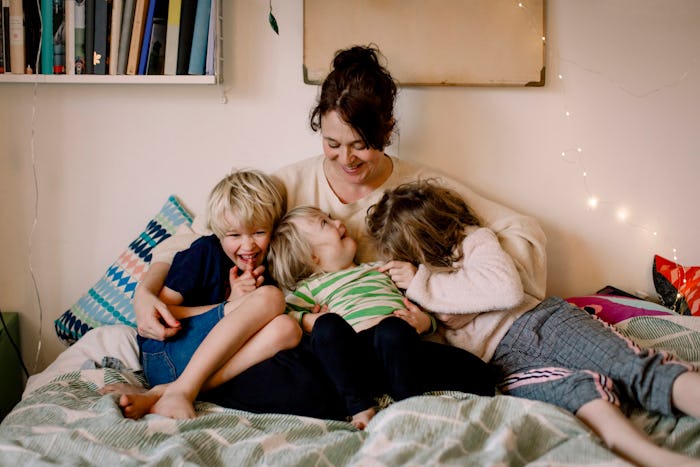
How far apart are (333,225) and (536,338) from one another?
0.65m

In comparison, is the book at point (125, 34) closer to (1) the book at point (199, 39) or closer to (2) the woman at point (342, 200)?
(1) the book at point (199, 39)

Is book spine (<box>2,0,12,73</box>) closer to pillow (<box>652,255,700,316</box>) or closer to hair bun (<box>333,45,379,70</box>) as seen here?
hair bun (<box>333,45,379,70</box>)

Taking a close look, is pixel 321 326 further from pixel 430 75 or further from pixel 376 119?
pixel 430 75

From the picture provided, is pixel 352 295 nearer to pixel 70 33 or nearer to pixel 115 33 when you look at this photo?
pixel 115 33

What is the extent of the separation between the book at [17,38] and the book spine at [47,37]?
0.20ft

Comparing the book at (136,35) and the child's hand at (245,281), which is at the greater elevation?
the book at (136,35)

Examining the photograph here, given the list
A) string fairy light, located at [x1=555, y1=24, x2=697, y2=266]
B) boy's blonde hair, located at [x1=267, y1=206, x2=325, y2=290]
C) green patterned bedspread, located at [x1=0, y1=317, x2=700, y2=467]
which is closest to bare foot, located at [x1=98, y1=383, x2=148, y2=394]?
green patterned bedspread, located at [x1=0, y1=317, x2=700, y2=467]

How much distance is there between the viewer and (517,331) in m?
1.75

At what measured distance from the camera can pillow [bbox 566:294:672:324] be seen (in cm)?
190

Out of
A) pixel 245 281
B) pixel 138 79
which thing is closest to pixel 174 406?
pixel 245 281

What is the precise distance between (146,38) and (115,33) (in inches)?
3.8

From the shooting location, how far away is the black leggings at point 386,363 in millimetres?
1487

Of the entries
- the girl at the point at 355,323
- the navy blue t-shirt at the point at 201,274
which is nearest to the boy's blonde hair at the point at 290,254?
the girl at the point at 355,323

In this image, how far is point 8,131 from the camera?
7.14ft
